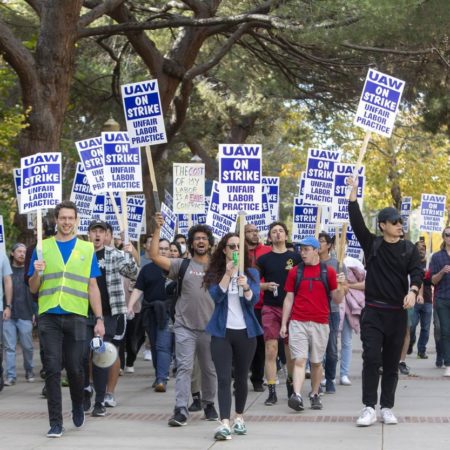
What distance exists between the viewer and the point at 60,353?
990 centimetres

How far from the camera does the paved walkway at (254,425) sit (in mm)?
9398

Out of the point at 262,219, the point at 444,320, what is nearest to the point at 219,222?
the point at 262,219

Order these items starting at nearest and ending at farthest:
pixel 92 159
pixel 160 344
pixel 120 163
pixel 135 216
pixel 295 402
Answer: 1. pixel 295 402
2. pixel 160 344
3. pixel 120 163
4. pixel 92 159
5. pixel 135 216

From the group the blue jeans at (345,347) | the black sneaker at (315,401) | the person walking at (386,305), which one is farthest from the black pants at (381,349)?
the blue jeans at (345,347)

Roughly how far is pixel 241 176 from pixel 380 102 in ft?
5.84

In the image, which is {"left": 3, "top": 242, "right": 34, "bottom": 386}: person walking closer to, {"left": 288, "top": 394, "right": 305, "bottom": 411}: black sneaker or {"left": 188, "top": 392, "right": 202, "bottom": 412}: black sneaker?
{"left": 188, "top": 392, "right": 202, "bottom": 412}: black sneaker

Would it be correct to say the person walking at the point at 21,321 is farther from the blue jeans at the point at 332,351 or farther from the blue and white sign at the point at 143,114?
the blue jeans at the point at 332,351

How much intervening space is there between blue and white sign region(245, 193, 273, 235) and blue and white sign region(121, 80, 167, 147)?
203 inches

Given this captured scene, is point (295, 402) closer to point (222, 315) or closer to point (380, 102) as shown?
point (222, 315)

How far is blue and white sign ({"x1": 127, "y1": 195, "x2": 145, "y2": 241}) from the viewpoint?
19406 millimetres

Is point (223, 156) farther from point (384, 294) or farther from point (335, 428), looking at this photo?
point (335, 428)

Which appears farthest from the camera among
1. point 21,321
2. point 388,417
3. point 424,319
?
point 424,319

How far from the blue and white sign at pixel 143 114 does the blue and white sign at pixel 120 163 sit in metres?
0.39

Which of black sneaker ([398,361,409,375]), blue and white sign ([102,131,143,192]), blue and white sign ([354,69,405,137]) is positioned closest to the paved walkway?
black sneaker ([398,361,409,375])
